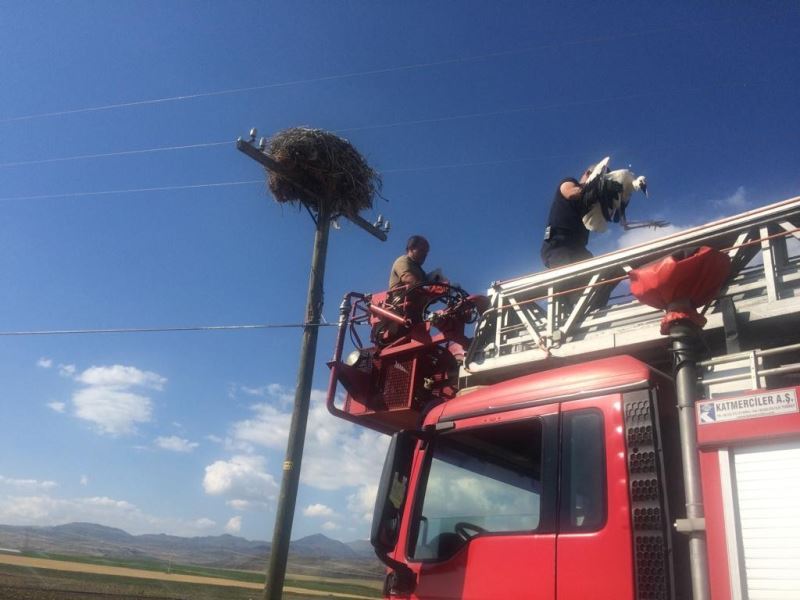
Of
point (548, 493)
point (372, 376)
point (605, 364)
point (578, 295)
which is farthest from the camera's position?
point (372, 376)

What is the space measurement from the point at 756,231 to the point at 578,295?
1.22m

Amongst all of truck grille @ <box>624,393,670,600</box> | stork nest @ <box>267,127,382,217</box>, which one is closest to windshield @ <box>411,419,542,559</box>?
truck grille @ <box>624,393,670,600</box>

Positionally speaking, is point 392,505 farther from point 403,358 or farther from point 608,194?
point 608,194

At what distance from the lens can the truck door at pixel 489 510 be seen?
2.90 m

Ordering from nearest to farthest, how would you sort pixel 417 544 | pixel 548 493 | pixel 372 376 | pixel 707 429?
pixel 707 429 → pixel 548 493 → pixel 417 544 → pixel 372 376

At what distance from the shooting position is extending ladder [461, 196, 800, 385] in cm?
321

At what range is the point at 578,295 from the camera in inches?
173

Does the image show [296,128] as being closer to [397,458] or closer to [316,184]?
[316,184]

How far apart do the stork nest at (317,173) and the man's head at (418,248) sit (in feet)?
13.8

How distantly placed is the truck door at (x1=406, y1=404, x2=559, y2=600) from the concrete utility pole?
479 cm

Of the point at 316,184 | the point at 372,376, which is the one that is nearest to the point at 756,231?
the point at 372,376

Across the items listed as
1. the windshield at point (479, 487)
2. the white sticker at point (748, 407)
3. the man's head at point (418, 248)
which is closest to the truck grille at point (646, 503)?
the white sticker at point (748, 407)

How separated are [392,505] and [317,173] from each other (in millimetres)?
8672

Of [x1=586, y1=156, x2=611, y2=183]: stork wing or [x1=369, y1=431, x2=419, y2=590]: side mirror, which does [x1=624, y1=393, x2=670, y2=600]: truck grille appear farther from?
[x1=586, y1=156, x2=611, y2=183]: stork wing
